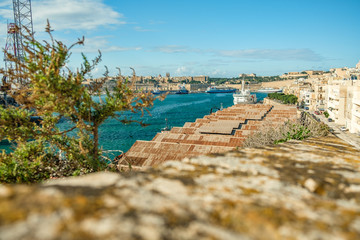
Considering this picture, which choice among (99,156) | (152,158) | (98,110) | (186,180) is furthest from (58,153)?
(152,158)

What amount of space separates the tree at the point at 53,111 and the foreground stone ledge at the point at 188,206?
117 inches

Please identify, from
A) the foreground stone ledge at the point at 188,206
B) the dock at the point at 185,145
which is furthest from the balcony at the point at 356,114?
the foreground stone ledge at the point at 188,206

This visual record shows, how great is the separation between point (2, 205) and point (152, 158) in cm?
1819

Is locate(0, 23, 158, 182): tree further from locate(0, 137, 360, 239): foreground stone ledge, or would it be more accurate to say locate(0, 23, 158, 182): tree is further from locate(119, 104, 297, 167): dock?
locate(119, 104, 297, 167): dock

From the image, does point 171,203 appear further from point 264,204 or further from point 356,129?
point 356,129

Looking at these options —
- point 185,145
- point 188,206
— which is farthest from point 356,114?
point 188,206

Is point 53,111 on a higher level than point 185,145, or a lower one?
higher

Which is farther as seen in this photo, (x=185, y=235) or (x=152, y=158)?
(x=152, y=158)

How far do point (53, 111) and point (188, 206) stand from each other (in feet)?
12.6

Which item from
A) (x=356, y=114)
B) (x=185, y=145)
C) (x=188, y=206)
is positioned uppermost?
(x=188, y=206)

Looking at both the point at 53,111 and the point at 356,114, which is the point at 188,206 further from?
the point at 356,114

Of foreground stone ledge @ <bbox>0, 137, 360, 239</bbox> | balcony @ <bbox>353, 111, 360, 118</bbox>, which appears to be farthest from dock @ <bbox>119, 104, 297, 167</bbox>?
balcony @ <bbox>353, 111, 360, 118</bbox>

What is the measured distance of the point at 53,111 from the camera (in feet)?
14.9

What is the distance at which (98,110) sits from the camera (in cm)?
485
